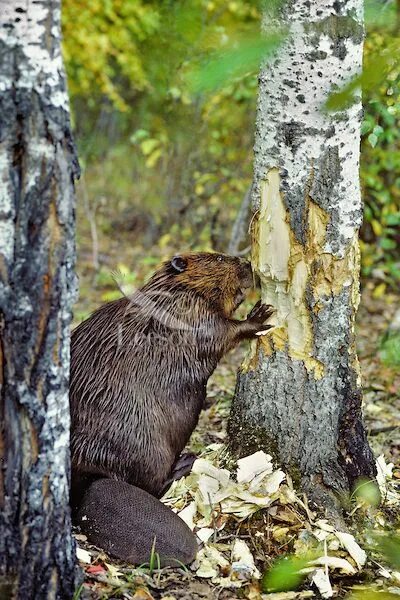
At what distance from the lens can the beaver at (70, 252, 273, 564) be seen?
2568 millimetres

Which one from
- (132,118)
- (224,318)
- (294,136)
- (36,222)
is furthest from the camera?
(132,118)

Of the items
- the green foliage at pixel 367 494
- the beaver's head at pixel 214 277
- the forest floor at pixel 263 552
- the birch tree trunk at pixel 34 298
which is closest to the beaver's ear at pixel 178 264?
the beaver's head at pixel 214 277

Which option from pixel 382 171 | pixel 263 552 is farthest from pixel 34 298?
pixel 382 171

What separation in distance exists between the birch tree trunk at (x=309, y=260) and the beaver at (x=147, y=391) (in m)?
0.18

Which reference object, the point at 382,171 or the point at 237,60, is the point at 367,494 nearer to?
the point at 237,60

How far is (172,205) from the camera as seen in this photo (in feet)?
25.1

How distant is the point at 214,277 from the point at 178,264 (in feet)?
0.53

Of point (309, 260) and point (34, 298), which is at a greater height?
point (309, 260)

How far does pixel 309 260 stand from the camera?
2746mm

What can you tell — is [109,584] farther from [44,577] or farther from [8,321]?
[8,321]

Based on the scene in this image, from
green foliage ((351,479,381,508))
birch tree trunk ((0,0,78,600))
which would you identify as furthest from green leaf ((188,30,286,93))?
green foliage ((351,479,381,508))

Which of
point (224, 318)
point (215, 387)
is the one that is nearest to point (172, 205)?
point (215, 387)

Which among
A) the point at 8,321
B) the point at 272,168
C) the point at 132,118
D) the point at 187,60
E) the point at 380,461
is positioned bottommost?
the point at 380,461

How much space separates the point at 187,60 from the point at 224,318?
8.35 feet
